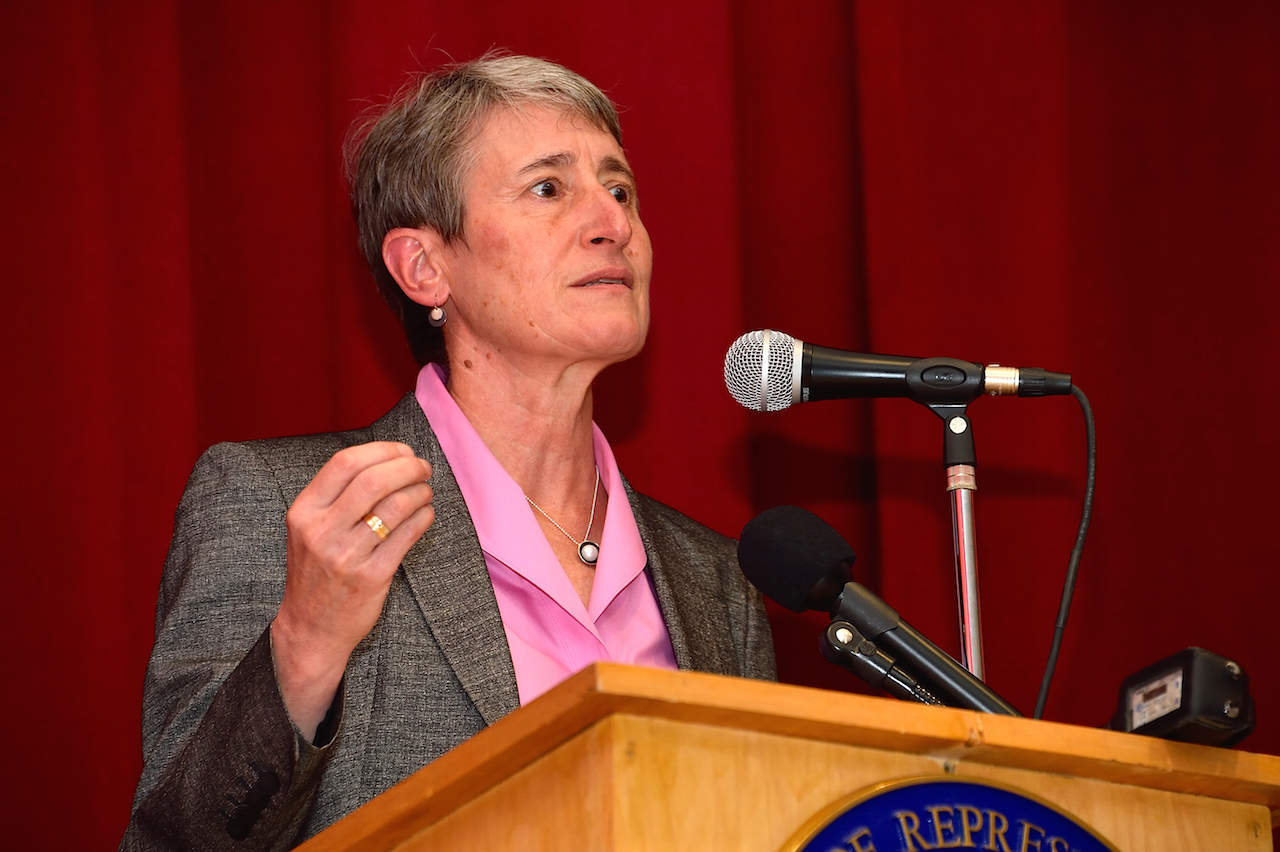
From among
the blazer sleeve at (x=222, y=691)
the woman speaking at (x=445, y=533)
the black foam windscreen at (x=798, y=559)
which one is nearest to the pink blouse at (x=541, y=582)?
the woman speaking at (x=445, y=533)

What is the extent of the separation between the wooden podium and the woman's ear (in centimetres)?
105

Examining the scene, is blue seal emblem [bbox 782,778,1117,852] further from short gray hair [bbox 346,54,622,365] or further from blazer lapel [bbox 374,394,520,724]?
short gray hair [bbox 346,54,622,365]

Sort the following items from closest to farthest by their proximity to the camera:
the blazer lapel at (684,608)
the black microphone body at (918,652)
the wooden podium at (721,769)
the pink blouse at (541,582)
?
the wooden podium at (721,769) → the black microphone body at (918,652) → the pink blouse at (541,582) → the blazer lapel at (684,608)

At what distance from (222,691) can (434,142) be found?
90cm

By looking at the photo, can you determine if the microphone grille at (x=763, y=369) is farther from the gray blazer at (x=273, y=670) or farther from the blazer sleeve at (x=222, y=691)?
the blazer sleeve at (x=222, y=691)

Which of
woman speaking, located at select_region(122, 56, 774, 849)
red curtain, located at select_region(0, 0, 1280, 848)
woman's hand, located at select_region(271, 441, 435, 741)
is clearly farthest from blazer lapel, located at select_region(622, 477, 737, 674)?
woman's hand, located at select_region(271, 441, 435, 741)

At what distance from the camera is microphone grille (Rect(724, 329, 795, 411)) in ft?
4.37

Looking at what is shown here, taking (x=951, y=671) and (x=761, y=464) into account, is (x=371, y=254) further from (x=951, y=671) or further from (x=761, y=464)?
(x=951, y=671)

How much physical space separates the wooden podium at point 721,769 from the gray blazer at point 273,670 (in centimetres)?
29

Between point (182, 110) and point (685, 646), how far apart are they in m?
1.08

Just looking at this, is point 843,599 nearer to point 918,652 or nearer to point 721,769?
point 918,652

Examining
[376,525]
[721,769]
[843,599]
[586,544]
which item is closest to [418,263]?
[586,544]

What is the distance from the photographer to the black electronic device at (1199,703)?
804 mm

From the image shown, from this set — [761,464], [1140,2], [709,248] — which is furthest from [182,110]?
[1140,2]
